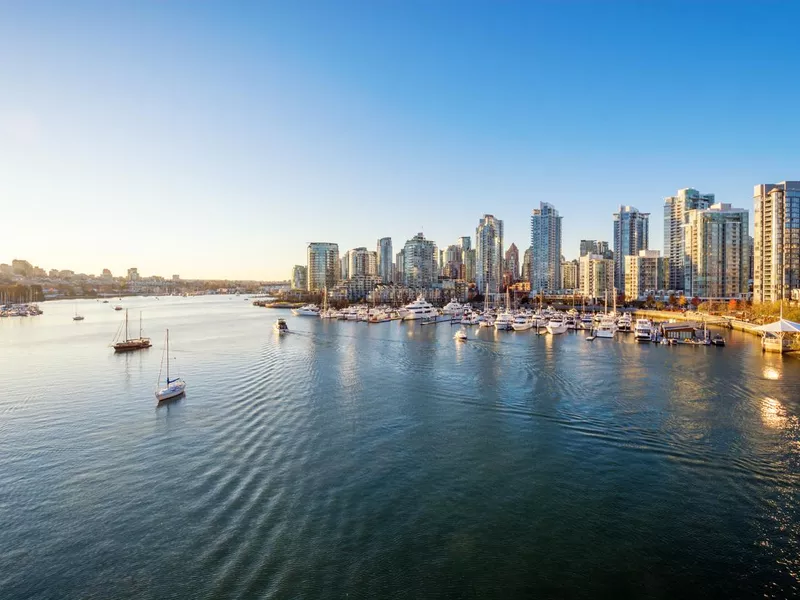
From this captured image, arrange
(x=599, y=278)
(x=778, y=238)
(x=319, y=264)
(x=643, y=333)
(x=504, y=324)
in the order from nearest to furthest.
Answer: (x=643, y=333) < (x=504, y=324) < (x=778, y=238) < (x=599, y=278) < (x=319, y=264)

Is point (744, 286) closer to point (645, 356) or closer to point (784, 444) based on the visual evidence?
point (645, 356)

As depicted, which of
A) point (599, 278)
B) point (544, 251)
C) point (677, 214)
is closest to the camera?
point (599, 278)

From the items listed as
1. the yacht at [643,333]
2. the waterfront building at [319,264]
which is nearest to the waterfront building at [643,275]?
the yacht at [643,333]

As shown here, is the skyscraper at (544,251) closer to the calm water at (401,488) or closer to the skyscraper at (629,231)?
the skyscraper at (629,231)

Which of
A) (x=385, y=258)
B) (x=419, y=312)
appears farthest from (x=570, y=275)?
(x=419, y=312)

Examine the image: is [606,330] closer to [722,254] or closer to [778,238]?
[778,238]

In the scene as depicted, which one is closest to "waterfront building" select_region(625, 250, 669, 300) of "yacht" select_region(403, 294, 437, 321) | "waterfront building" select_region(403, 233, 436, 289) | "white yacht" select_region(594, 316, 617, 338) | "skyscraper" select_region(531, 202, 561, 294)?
"skyscraper" select_region(531, 202, 561, 294)
